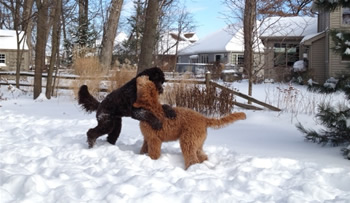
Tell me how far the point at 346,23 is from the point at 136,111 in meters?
18.9

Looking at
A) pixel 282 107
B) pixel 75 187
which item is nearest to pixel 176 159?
pixel 75 187

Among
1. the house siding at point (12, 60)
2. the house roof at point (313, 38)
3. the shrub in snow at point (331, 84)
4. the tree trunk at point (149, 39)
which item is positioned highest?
the house roof at point (313, 38)

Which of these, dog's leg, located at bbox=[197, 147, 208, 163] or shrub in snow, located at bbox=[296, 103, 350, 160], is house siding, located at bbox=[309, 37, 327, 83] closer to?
shrub in snow, located at bbox=[296, 103, 350, 160]

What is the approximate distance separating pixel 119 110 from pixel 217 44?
31465 mm

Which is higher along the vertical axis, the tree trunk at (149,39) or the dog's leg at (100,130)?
the tree trunk at (149,39)

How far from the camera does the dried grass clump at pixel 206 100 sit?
9.61 m

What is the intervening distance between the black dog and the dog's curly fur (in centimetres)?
8

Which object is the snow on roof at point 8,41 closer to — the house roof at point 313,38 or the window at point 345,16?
the house roof at point 313,38

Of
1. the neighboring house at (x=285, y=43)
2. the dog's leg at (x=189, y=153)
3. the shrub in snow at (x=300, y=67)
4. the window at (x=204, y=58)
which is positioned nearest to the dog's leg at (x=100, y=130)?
the dog's leg at (x=189, y=153)

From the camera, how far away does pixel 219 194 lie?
3.80 meters

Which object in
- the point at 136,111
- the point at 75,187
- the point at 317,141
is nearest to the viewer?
the point at 75,187

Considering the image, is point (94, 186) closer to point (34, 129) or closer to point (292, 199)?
point (292, 199)

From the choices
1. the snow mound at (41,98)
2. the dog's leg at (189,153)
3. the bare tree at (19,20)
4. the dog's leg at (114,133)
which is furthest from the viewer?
the bare tree at (19,20)

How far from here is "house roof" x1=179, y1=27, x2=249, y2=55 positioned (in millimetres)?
34344
